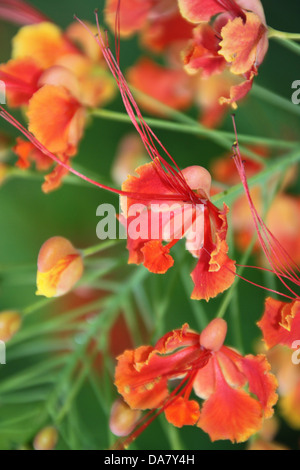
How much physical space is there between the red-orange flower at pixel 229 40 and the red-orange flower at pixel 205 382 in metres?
0.42

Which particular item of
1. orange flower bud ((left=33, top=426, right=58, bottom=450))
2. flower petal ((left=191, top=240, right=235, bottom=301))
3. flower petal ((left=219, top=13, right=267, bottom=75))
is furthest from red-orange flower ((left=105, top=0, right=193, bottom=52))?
orange flower bud ((left=33, top=426, right=58, bottom=450))

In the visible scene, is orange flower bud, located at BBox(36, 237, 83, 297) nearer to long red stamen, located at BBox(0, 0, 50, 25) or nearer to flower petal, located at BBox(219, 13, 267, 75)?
flower petal, located at BBox(219, 13, 267, 75)

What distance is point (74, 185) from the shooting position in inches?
76.2

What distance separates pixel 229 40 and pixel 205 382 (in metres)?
0.58

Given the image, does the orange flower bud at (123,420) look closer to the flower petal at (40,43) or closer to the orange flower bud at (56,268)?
the orange flower bud at (56,268)

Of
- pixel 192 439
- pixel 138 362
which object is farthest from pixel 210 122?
pixel 192 439

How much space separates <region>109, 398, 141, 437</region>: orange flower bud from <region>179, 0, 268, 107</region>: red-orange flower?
558 mm

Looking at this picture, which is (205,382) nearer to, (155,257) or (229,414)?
(229,414)

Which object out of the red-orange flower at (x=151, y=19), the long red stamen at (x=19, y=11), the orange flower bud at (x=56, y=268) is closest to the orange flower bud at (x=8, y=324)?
the orange flower bud at (x=56, y=268)

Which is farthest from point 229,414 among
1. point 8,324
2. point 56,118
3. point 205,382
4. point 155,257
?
point 56,118

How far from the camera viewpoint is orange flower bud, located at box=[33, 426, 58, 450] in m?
1.08

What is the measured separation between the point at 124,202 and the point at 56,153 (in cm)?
23

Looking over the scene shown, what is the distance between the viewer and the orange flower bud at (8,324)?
1.09 m
